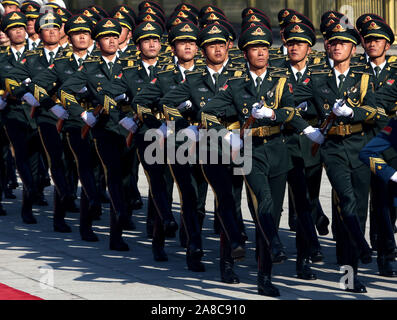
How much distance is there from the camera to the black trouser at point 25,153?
14.3 m

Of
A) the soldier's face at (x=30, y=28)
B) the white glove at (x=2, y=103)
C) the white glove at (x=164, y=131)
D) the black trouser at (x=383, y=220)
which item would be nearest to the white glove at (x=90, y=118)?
the white glove at (x=164, y=131)

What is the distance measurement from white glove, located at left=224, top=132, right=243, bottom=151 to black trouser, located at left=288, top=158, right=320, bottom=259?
1.23 metres

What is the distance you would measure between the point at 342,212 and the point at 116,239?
3018 millimetres

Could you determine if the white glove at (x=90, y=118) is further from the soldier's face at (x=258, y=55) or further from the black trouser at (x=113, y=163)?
the soldier's face at (x=258, y=55)

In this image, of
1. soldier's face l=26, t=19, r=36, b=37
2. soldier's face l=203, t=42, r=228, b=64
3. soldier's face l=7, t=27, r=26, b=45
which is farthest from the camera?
soldier's face l=26, t=19, r=36, b=37

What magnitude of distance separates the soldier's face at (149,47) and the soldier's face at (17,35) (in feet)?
9.45

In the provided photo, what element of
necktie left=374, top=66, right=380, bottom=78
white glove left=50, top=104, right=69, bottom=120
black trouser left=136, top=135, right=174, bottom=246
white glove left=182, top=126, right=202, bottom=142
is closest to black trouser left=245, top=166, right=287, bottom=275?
white glove left=182, top=126, right=202, bottom=142

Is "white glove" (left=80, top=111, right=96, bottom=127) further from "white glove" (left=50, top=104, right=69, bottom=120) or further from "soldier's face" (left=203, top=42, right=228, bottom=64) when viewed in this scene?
"soldier's face" (left=203, top=42, right=228, bottom=64)

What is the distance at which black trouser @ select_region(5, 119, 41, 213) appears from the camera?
14266 millimetres

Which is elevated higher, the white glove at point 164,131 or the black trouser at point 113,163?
the white glove at point 164,131

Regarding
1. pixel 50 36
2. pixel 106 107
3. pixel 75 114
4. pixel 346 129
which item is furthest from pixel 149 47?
pixel 346 129
